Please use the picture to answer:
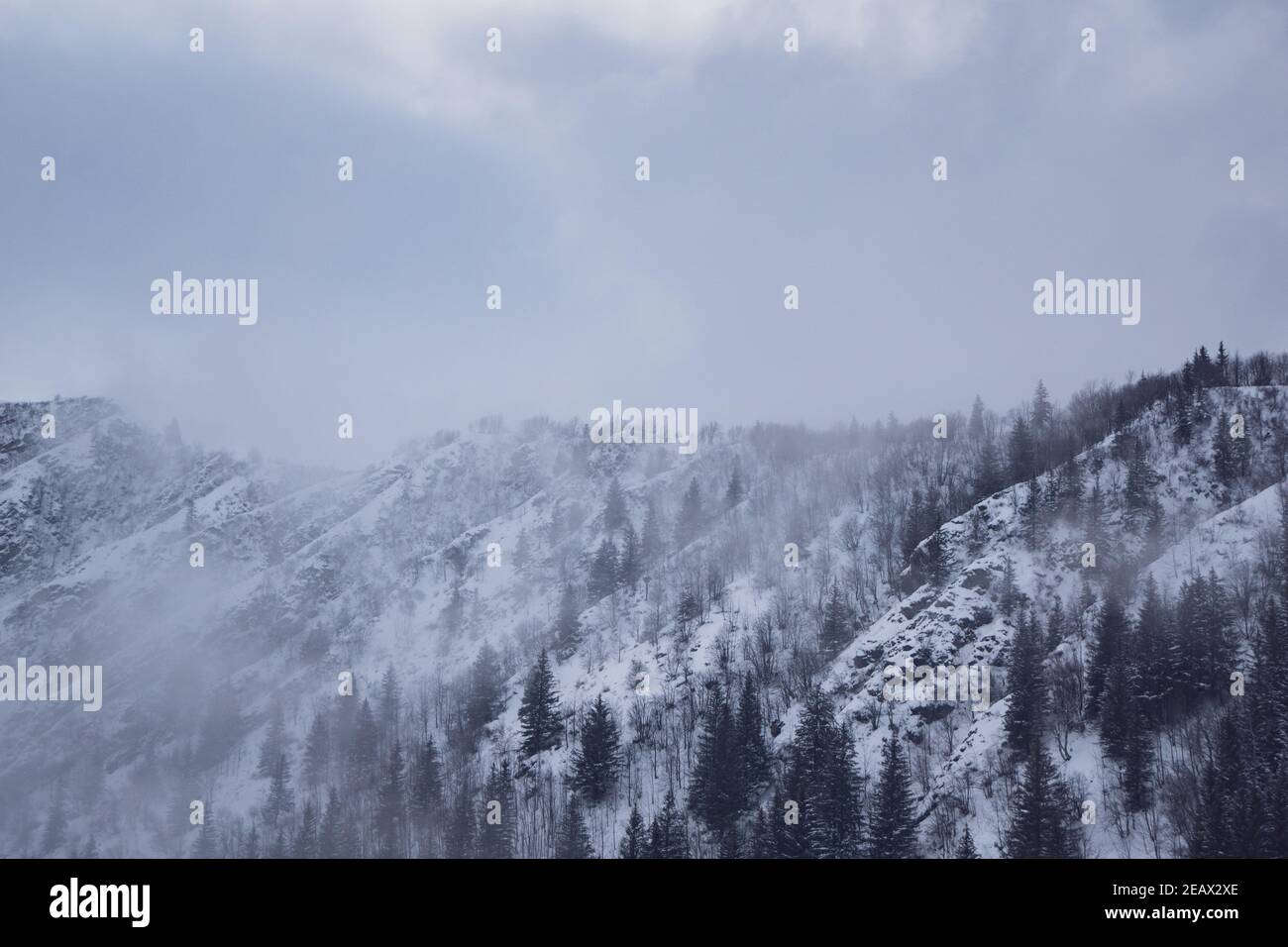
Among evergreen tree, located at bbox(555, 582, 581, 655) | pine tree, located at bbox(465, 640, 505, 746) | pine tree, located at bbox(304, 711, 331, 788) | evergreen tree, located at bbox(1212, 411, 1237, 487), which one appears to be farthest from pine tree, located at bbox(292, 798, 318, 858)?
evergreen tree, located at bbox(1212, 411, 1237, 487)

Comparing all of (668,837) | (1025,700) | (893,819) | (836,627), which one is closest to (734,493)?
(836,627)

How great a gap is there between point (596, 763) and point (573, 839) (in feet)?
48.0

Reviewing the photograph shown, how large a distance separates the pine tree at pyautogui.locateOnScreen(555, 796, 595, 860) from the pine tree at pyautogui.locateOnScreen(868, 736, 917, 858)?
2846cm

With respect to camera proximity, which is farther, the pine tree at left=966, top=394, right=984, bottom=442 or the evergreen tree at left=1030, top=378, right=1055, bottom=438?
the pine tree at left=966, top=394, right=984, bottom=442

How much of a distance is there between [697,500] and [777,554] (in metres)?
34.4

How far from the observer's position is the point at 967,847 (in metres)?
65.9

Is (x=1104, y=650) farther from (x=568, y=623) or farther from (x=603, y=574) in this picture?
(x=603, y=574)

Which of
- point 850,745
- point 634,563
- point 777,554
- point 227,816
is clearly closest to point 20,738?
point 227,816

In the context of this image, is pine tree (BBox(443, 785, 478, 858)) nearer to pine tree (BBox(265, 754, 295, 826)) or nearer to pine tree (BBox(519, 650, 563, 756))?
pine tree (BBox(519, 650, 563, 756))

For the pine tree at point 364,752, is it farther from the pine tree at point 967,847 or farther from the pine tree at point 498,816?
the pine tree at point 967,847

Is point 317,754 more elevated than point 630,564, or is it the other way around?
point 630,564

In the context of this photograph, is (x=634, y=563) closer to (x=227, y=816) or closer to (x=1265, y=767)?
(x=227, y=816)

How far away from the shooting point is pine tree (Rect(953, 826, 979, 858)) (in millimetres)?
65938

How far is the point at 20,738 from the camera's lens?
192 metres
